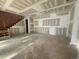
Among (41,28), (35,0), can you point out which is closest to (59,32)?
(41,28)

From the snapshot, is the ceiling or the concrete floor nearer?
the concrete floor

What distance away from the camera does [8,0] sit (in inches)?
106

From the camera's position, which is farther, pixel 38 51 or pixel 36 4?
pixel 36 4

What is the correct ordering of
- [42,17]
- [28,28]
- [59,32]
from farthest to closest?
[28,28] → [42,17] → [59,32]

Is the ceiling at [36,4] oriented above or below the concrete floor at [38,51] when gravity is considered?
above

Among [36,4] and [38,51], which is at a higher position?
[36,4]

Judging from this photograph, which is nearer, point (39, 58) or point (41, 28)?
point (39, 58)

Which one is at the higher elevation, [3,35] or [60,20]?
[60,20]

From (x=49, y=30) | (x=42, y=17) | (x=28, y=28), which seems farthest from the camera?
(x=28, y=28)

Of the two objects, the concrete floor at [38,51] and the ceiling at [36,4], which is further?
the ceiling at [36,4]

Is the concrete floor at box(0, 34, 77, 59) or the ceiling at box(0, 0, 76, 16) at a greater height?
the ceiling at box(0, 0, 76, 16)

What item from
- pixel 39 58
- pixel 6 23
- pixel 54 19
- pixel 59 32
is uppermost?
pixel 54 19

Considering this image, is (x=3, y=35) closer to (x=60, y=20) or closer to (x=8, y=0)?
(x=8, y=0)

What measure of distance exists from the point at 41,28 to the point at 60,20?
7.53 ft
